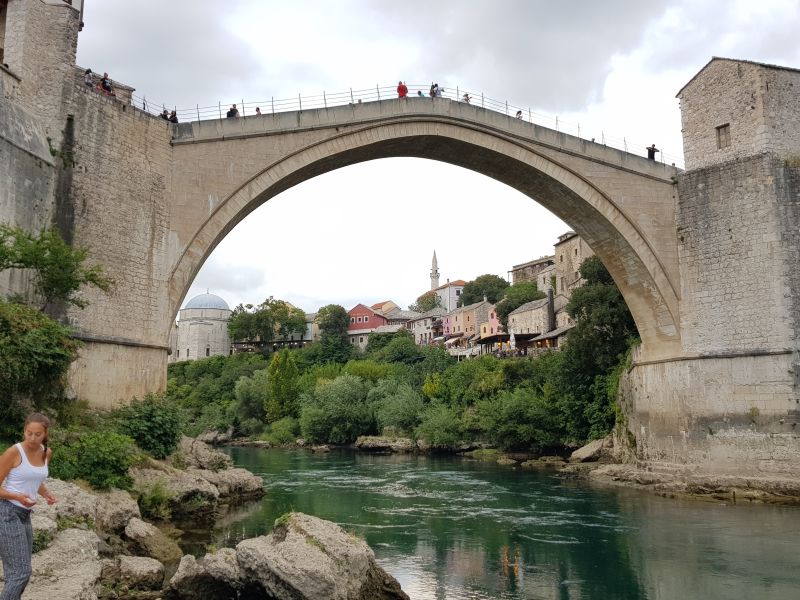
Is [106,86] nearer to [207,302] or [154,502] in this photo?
[154,502]

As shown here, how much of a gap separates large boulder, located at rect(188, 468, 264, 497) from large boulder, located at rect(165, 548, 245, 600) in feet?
20.2

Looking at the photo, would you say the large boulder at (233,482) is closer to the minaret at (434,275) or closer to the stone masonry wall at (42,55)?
the stone masonry wall at (42,55)

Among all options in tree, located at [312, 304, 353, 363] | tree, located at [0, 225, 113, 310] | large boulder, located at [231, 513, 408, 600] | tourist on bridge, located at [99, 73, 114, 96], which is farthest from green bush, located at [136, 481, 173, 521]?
tree, located at [312, 304, 353, 363]

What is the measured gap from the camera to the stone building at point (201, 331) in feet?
204

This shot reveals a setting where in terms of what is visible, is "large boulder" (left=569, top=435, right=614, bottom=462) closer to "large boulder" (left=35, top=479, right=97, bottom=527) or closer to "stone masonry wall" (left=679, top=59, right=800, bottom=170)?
"stone masonry wall" (left=679, top=59, right=800, bottom=170)

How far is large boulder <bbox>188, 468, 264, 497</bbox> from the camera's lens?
13.4 meters

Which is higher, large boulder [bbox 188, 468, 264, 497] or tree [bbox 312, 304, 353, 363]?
tree [bbox 312, 304, 353, 363]

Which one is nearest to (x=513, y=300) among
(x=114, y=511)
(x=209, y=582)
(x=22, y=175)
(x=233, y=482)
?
(x=233, y=482)

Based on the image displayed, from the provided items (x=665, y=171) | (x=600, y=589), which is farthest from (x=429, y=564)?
(x=665, y=171)

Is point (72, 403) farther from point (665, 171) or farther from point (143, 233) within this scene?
point (665, 171)

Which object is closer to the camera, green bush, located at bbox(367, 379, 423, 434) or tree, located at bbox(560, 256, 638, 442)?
tree, located at bbox(560, 256, 638, 442)

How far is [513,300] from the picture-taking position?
51688 mm

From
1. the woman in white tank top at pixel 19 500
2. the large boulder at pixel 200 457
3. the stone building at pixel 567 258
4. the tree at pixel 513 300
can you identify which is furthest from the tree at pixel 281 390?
the woman in white tank top at pixel 19 500

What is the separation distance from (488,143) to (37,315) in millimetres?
10366
